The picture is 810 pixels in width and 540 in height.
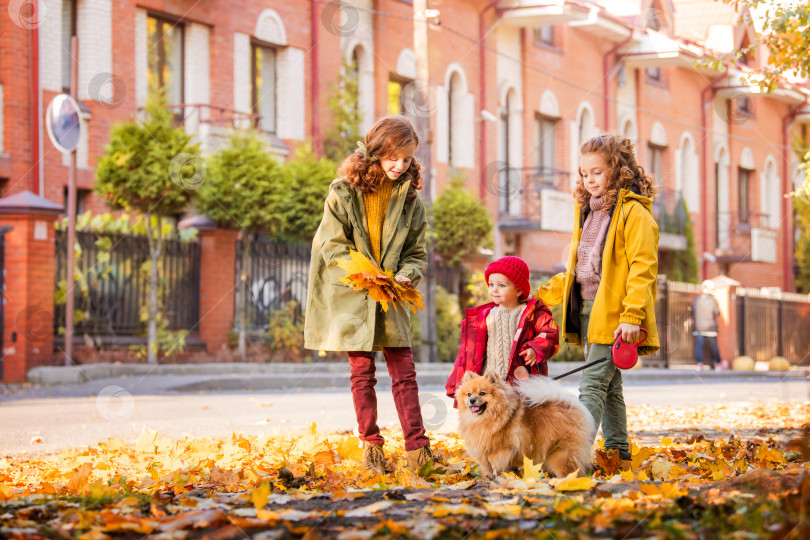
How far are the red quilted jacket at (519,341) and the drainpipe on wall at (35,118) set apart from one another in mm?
13119

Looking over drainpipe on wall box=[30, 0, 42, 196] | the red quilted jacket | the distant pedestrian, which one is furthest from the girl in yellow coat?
the distant pedestrian

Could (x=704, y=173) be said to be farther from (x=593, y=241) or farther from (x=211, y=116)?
(x=593, y=241)

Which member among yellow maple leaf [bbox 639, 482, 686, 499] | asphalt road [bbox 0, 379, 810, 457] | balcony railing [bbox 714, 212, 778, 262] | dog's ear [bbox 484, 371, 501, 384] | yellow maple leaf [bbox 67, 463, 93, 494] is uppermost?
balcony railing [bbox 714, 212, 778, 262]

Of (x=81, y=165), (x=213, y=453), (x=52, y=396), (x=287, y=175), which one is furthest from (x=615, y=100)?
(x=213, y=453)

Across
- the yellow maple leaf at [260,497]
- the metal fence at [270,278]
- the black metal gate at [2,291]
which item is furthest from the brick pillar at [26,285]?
the yellow maple leaf at [260,497]

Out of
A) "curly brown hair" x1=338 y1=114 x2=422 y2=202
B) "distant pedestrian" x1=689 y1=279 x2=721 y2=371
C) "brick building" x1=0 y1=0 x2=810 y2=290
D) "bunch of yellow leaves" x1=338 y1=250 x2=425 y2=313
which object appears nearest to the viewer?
"bunch of yellow leaves" x1=338 y1=250 x2=425 y2=313

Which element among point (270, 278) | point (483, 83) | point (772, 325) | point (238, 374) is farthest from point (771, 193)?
point (238, 374)

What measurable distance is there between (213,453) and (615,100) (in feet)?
88.0

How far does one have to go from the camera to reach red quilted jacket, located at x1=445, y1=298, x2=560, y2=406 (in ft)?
16.3

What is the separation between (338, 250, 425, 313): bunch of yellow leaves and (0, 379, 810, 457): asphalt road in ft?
7.74

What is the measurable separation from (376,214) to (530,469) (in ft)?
5.57

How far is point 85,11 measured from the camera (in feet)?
58.0

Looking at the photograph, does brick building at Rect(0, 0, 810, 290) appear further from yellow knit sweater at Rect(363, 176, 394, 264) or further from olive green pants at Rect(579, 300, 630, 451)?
olive green pants at Rect(579, 300, 630, 451)

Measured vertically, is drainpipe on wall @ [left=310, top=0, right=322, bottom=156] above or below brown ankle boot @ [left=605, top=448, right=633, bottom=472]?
above
